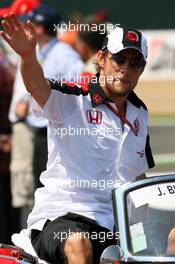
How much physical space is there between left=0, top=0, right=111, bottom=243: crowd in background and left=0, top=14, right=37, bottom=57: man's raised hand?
3.44m

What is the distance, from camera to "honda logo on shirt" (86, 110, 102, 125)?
225 inches

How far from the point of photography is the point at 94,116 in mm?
5738

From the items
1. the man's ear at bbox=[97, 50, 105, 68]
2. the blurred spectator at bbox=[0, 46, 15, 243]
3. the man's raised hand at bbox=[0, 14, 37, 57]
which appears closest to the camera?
the man's raised hand at bbox=[0, 14, 37, 57]

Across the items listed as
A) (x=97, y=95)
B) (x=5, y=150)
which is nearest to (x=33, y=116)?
(x=5, y=150)

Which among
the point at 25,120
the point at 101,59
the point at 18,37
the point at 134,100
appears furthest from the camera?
the point at 25,120

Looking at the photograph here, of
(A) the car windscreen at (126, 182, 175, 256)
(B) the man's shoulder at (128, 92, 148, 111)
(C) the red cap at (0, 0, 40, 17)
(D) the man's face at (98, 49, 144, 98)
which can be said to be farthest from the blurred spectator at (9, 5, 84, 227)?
(A) the car windscreen at (126, 182, 175, 256)

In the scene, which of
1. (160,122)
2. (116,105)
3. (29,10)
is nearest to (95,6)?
(160,122)

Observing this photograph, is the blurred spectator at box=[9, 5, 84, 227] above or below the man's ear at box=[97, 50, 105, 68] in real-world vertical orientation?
below

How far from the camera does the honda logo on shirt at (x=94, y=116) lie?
571cm

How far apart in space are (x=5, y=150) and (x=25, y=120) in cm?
52

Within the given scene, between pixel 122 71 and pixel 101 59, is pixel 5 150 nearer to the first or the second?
pixel 101 59

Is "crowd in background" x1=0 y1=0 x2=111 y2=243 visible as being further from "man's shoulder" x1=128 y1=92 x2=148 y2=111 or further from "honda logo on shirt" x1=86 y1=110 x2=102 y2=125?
"honda logo on shirt" x1=86 y1=110 x2=102 y2=125

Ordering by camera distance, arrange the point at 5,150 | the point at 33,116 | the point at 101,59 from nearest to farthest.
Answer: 1. the point at 101,59
2. the point at 5,150
3. the point at 33,116

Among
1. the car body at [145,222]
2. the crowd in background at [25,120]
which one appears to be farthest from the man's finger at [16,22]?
the crowd in background at [25,120]
